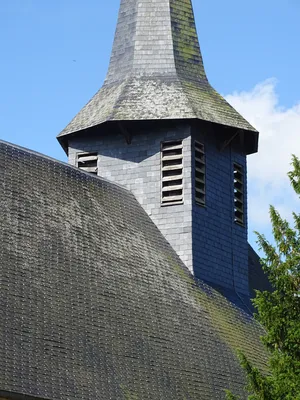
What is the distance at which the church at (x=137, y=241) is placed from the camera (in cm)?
2033

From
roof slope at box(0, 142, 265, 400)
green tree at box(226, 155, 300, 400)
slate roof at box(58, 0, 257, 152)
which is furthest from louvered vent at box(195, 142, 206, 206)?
green tree at box(226, 155, 300, 400)

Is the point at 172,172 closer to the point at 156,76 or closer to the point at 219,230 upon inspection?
the point at 219,230

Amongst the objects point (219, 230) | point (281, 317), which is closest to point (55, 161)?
point (219, 230)

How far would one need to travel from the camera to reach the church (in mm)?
20328

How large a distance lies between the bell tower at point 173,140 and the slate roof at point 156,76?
0.09ft

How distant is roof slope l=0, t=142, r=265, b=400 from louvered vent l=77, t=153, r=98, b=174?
1439 mm

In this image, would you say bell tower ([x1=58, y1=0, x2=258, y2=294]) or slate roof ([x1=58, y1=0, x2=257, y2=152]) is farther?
slate roof ([x1=58, y1=0, x2=257, y2=152])

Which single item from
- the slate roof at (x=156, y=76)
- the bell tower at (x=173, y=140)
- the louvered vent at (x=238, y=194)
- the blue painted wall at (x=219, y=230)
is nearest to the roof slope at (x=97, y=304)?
the bell tower at (x=173, y=140)

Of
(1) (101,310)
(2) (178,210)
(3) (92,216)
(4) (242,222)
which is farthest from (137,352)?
(4) (242,222)

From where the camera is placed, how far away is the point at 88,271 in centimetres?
2272

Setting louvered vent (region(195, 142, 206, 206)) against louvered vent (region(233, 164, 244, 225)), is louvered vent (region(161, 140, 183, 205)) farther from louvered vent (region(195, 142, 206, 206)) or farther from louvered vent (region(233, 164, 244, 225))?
louvered vent (region(233, 164, 244, 225))

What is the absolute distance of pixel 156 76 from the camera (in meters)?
28.8

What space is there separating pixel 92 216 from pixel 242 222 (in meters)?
5.63

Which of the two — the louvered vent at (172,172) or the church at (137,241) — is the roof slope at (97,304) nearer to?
the church at (137,241)
